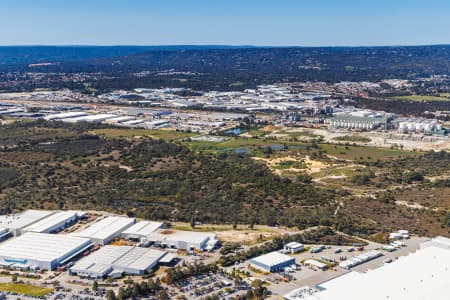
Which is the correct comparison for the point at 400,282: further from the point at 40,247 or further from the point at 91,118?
the point at 91,118

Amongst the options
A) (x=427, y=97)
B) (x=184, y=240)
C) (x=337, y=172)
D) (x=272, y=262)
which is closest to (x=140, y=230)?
(x=184, y=240)

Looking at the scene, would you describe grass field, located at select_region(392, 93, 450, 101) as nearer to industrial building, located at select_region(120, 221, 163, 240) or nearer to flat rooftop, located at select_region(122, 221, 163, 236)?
flat rooftop, located at select_region(122, 221, 163, 236)

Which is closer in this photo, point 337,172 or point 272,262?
point 272,262

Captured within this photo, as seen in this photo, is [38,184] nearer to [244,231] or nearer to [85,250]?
[85,250]

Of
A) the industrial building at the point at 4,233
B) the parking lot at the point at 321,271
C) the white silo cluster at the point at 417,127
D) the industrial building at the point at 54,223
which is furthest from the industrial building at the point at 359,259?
the white silo cluster at the point at 417,127

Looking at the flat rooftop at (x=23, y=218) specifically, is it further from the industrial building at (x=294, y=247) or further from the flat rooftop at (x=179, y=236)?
the industrial building at (x=294, y=247)

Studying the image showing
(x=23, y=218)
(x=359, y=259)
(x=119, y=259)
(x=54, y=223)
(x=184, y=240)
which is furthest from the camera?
(x=23, y=218)
